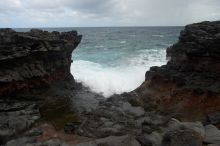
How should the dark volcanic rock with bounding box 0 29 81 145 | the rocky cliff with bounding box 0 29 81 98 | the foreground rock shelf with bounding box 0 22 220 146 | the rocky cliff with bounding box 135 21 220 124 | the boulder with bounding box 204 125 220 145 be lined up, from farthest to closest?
1. the rocky cliff with bounding box 0 29 81 98
2. the dark volcanic rock with bounding box 0 29 81 145
3. the rocky cliff with bounding box 135 21 220 124
4. the foreground rock shelf with bounding box 0 22 220 146
5. the boulder with bounding box 204 125 220 145

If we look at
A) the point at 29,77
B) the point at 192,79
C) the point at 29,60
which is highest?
the point at 29,60

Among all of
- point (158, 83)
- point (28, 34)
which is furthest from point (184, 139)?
point (28, 34)

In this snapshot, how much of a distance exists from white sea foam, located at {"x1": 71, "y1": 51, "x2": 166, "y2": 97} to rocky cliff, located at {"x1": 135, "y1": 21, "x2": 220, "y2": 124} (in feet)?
17.5

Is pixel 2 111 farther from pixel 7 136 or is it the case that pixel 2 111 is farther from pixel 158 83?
pixel 158 83

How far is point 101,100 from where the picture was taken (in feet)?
61.4

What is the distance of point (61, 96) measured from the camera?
1903cm

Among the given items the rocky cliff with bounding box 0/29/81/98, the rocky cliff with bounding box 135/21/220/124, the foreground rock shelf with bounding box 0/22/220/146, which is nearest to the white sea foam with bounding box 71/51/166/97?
the foreground rock shelf with bounding box 0/22/220/146

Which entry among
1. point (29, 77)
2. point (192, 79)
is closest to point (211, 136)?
point (192, 79)

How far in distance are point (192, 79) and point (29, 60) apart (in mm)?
8484

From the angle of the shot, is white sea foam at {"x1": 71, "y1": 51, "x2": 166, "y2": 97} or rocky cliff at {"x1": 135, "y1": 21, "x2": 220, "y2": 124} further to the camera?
white sea foam at {"x1": 71, "y1": 51, "x2": 166, "y2": 97}

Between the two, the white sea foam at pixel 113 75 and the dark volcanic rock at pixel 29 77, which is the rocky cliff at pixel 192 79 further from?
the white sea foam at pixel 113 75

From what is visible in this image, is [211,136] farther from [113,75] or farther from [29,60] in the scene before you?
[113,75]

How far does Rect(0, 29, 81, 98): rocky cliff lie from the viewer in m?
16.2

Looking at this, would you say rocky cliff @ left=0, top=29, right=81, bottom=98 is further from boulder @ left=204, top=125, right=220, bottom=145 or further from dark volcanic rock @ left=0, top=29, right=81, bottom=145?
boulder @ left=204, top=125, right=220, bottom=145
